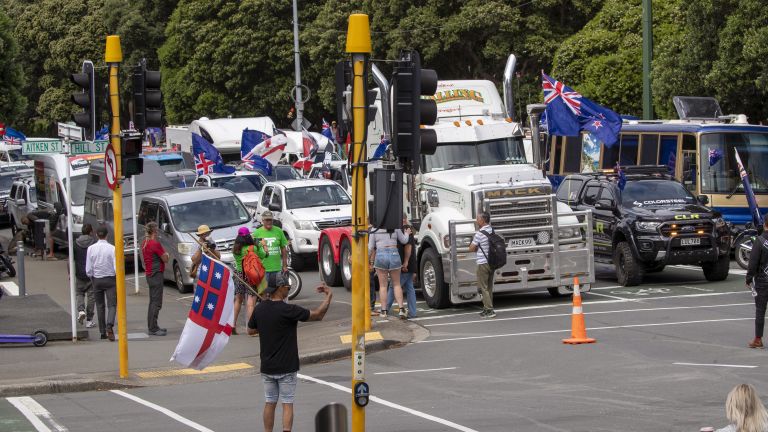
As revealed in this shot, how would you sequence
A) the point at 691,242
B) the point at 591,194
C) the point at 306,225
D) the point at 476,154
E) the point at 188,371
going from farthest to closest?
the point at 306,225
the point at 591,194
the point at 691,242
the point at 476,154
the point at 188,371

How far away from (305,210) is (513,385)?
14590mm

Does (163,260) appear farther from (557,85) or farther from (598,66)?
(598,66)

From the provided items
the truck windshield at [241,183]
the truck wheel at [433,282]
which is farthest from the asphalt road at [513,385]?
the truck windshield at [241,183]

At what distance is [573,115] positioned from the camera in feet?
90.8

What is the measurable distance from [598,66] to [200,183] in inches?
575

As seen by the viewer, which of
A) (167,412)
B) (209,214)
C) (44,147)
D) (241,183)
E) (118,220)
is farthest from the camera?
(241,183)

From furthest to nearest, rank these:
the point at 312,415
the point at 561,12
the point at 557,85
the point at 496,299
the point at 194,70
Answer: the point at 194,70 < the point at 561,12 < the point at 557,85 < the point at 496,299 < the point at 312,415

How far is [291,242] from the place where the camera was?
2809 cm

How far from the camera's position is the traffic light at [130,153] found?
620 inches

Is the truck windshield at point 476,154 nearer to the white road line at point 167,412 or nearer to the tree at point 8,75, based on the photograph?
the white road line at point 167,412

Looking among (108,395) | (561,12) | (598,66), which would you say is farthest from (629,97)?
(108,395)

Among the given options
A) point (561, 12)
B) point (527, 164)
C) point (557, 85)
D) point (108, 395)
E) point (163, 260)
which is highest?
point (561, 12)

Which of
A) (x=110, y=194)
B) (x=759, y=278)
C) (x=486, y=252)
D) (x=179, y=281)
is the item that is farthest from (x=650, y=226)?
(x=110, y=194)

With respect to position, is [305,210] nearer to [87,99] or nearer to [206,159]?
[206,159]
